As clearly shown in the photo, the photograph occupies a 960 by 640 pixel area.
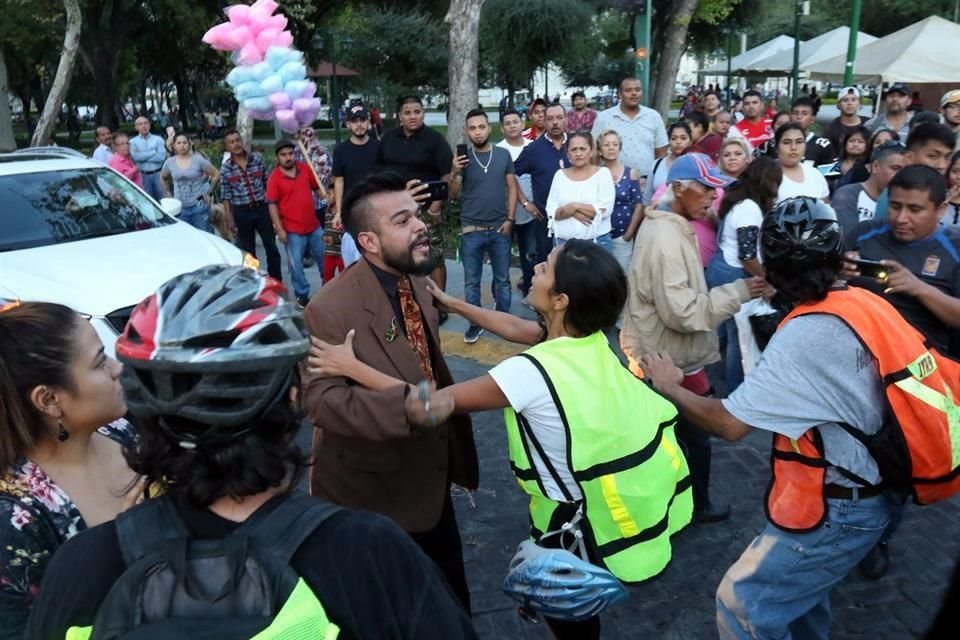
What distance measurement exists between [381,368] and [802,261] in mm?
1501

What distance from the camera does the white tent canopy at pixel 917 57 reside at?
16656 mm

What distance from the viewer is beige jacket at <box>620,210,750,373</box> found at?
151 inches

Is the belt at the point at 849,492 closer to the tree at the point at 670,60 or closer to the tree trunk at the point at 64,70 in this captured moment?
the tree trunk at the point at 64,70

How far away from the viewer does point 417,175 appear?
788 centimetres

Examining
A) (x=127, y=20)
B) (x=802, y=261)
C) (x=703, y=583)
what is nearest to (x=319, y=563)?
(x=802, y=261)

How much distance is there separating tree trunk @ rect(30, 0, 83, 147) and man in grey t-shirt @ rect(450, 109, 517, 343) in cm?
1453

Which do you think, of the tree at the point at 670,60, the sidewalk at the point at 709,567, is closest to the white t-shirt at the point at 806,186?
the sidewalk at the point at 709,567

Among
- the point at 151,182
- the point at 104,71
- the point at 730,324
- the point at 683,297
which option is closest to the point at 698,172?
the point at 683,297

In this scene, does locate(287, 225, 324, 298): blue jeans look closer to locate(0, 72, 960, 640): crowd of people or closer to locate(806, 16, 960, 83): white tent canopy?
locate(0, 72, 960, 640): crowd of people

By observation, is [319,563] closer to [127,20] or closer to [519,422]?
[519,422]

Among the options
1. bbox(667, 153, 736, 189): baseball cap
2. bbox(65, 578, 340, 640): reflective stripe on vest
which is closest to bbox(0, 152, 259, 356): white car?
bbox(667, 153, 736, 189): baseball cap

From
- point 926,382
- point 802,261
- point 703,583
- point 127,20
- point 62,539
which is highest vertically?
point 127,20

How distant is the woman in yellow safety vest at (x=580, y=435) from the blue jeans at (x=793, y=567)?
0.27 meters

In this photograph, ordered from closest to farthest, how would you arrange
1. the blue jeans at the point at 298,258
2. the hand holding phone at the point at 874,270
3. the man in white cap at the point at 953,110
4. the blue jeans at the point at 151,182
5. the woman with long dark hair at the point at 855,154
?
1. the hand holding phone at the point at 874,270
2. the woman with long dark hair at the point at 855,154
3. the man in white cap at the point at 953,110
4. the blue jeans at the point at 298,258
5. the blue jeans at the point at 151,182
